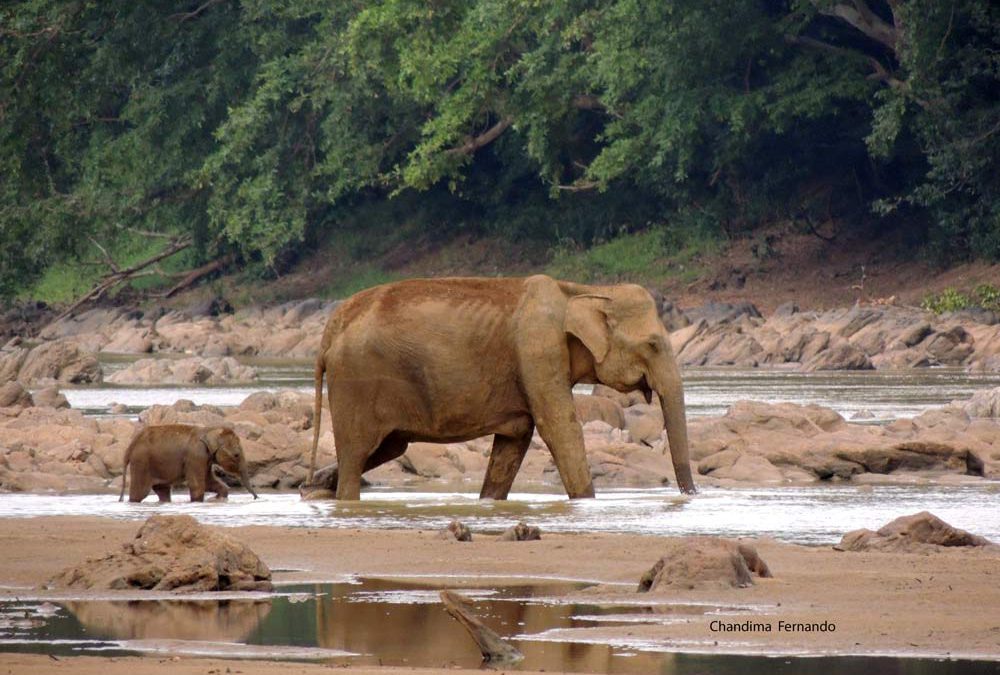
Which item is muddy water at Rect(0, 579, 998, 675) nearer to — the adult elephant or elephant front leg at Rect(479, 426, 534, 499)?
elephant front leg at Rect(479, 426, 534, 499)

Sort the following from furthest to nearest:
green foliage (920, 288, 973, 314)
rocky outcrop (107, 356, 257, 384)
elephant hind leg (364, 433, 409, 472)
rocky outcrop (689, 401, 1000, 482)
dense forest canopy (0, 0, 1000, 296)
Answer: dense forest canopy (0, 0, 1000, 296), green foliage (920, 288, 973, 314), rocky outcrop (107, 356, 257, 384), rocky outcrop (689, 401, 1000, 482), elephant hind leg (364, 433, 409, 472)

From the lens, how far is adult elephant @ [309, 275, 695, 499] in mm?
14414

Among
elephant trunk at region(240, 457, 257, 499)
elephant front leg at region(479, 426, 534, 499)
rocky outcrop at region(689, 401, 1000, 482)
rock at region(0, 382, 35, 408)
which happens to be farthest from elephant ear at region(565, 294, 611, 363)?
rock at region(0, 382, 35, 408)

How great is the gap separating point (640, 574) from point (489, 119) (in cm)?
3918

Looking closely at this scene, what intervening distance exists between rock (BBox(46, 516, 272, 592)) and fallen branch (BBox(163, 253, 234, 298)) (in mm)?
43388

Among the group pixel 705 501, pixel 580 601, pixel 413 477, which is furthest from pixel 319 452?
pixel 580 601

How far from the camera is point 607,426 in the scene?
18.3 meters

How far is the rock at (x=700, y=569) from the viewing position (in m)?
8.80

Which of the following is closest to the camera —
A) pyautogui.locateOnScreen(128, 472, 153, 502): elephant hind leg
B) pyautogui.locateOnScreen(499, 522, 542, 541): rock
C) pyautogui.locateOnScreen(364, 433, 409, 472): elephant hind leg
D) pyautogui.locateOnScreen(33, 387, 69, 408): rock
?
pyautogui.locateOnScreen(499, 522, 542, 541): rock

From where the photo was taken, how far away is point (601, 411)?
744 inches

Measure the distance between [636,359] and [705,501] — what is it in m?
1.24

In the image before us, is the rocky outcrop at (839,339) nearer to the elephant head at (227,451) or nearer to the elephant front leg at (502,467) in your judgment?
the elephant front leg at (502,467)

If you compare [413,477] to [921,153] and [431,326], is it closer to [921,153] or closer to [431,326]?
[431,326]

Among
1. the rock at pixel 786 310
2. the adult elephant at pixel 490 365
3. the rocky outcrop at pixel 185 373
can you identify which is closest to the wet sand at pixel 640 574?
A: the adult elephant at pixel 490 365
